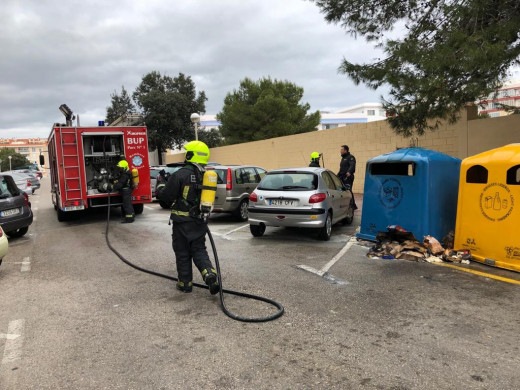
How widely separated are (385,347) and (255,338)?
1.10 meters

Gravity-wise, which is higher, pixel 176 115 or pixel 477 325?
pixel 176 115

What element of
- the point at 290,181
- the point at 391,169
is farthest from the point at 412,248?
the point at 290,181

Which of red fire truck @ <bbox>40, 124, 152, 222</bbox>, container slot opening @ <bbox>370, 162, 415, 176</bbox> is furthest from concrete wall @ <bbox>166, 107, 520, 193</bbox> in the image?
red fire truck @ <bbox>40, 124, 152, 222</bbox>

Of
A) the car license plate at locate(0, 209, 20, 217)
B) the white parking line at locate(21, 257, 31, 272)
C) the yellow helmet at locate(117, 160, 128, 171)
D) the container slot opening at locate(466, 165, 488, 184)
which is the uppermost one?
the yellow helmet at locate(117, 160, 128, 171)

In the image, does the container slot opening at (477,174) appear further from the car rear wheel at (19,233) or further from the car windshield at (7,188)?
the car rear wheel at (19,233)

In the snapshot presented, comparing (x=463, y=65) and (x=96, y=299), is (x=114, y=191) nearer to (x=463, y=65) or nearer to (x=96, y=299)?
(x=96, y=299)

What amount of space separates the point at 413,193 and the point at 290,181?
7.55ft

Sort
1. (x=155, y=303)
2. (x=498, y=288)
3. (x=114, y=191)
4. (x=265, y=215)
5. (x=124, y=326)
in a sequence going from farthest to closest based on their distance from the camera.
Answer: (x=114, y=191) → (x=265, y=215) → (x=498, y=288) → (x=155, y=303) → (x=124, y=326)

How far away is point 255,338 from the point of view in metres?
3.47

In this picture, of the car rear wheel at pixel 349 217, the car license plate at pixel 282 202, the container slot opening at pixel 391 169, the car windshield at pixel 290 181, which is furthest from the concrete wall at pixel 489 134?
the car license plate at pixel 282 202

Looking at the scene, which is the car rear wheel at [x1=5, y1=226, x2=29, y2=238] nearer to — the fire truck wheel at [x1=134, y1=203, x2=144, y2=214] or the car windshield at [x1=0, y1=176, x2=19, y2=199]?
the car windshield at [x1=0, y1=176, x2=19, y2=199]

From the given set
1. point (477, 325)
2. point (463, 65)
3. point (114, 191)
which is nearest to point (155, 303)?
point (477, 325)

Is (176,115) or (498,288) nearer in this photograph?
(498,288)

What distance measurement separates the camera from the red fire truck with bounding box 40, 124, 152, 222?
10172mm
